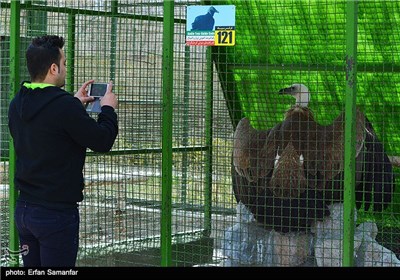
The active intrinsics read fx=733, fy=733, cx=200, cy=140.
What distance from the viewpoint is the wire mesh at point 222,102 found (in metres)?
6.33

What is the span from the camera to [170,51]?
545 centimetres

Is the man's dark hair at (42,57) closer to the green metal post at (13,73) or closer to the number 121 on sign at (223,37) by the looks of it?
the number 121 on sign at (223,37)

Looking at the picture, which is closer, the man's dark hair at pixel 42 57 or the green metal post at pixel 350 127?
the man's dark hair at pixel 42 57

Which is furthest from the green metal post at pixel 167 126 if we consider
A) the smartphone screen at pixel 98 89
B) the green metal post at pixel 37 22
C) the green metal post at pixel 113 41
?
the green metal post at pixel 37 22

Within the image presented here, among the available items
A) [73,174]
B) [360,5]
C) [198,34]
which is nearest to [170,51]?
[198,34]

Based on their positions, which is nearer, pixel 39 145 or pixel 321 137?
pixel 39 145

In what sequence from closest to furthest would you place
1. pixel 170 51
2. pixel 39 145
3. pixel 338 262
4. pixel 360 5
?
1. pixel 39 145
2. pixel 170 51
3. pixel 338 262
4. pixel 360 5

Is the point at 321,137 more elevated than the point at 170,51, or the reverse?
the point at 170,51

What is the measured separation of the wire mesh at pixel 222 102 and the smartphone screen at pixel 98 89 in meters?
0.88

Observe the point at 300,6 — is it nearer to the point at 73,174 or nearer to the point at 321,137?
the point at 321,137

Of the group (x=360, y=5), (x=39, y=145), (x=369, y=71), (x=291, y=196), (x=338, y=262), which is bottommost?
(x=338, y=262)

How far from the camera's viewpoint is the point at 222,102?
750cm
